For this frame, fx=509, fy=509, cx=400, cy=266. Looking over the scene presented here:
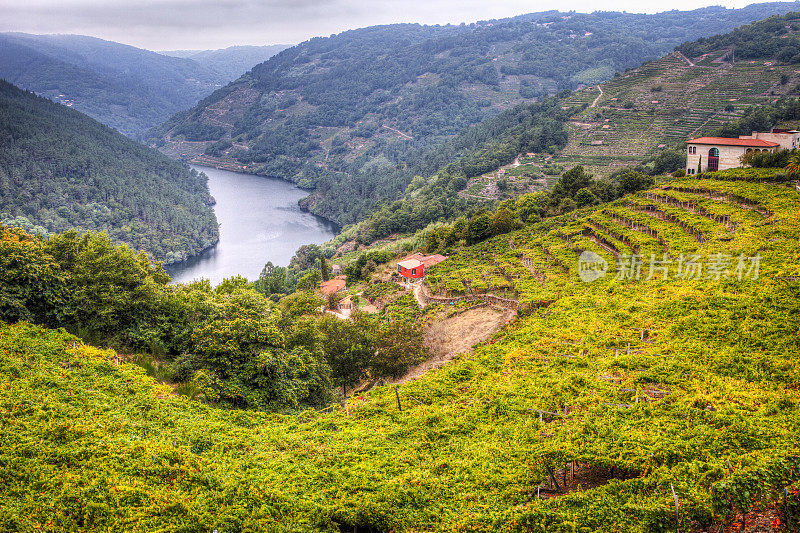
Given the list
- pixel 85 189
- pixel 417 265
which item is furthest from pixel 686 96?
pixel 85 189

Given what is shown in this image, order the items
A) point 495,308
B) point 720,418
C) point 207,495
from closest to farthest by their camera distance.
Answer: point 207,495, point 720,418, point 495,308

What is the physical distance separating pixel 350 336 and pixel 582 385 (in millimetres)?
11619

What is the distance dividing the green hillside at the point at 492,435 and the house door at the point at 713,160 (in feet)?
63.4

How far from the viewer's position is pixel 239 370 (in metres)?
Result: 16.9

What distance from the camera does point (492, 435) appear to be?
11555 millimetres

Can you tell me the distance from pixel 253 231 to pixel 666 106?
73646 millimetres

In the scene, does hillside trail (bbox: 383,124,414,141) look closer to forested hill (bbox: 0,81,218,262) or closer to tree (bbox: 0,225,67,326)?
forested hill (bbox: 0,81,218,262)

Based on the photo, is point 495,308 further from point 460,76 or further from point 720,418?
point 460,76

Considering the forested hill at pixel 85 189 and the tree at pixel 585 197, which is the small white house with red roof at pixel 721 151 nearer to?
the tree at pixel 585 197

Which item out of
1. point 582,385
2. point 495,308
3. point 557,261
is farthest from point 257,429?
point 557,261

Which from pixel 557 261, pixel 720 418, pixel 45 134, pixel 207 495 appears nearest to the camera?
pixel 207 495

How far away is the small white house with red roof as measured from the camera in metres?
35.0

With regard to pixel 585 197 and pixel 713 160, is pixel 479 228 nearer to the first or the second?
pixel 585 197

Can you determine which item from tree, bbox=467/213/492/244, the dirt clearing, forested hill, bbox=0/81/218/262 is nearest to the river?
forested hill, bbox=0/81/218/262
